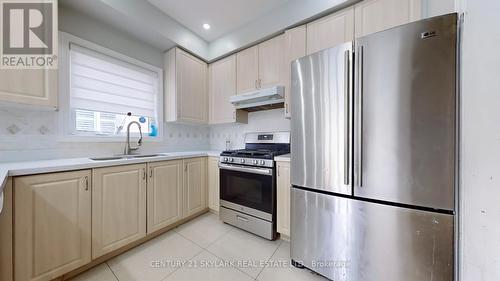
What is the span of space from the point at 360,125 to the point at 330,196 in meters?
0.55

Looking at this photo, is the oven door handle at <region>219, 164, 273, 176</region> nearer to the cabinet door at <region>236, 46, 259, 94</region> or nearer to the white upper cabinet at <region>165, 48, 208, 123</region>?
the white upper cabinet at <region>165, 48, 208, 123</region>

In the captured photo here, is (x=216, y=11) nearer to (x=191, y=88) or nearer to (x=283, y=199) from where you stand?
(x=191, y=88)

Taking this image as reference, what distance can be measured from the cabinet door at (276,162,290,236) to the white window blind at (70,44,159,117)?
1966 millimetres

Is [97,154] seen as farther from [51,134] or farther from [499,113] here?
[499,113]

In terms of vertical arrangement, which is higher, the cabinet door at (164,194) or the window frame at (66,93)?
the window frame at (66,93)

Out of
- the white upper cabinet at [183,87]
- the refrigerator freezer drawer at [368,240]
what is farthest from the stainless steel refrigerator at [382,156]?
the white upper cabinet at [183,87]

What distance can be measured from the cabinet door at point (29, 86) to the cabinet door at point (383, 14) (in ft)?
8.67

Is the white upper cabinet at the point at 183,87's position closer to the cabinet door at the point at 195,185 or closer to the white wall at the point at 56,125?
the white wall at the point at 56,125

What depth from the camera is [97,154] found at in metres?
1.94

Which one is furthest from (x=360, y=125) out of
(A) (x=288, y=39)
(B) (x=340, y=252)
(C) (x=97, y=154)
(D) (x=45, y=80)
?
(C) (x=97, y=154)

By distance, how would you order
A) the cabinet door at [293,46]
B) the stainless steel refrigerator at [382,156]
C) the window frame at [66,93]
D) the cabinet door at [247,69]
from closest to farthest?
1. the stainless steel refrigerator at [382,156]
2. the window frame at [66,93]
3. the cabinet door at [293,46]
4. the cabinet door at [247,69]

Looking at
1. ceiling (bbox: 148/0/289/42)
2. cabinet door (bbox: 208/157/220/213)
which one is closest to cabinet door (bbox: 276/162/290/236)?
cabinet door (bbox: 208/157/220/213)

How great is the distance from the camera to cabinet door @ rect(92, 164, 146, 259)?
4.78ft

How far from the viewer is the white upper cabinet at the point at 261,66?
221cm
